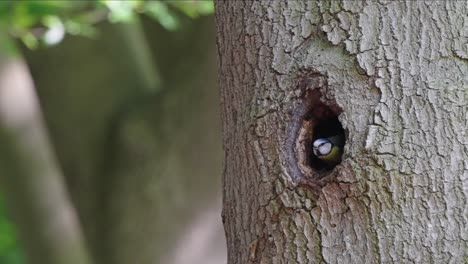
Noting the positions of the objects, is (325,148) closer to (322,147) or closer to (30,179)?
(322,147)

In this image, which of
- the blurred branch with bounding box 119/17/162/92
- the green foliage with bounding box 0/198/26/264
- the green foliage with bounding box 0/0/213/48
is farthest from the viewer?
the green foliage with bounding box 0/198/26/264

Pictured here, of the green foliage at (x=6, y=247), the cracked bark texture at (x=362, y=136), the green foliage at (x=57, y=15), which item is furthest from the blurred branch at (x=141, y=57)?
the cracked bark texture at (x=362, y=136)

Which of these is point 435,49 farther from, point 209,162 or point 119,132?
point 119,132

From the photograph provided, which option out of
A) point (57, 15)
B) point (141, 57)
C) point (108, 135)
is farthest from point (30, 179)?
point (141, 57)

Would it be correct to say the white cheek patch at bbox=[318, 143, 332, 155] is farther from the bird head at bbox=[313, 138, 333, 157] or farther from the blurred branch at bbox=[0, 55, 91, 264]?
the blurred branch at bbox=[0, 55, 91, 264]

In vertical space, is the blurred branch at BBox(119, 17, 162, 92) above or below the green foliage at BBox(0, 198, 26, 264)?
above

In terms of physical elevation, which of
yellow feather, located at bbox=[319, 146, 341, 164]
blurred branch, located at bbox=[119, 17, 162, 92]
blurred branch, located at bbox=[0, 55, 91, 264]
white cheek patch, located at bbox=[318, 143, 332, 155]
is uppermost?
blurred branch, located at bbox=[119, 17, 162, 92]

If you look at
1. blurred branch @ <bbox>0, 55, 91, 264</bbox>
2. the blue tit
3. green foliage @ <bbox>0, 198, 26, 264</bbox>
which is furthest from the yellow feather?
green foliage @ <bbox>0, 198, 26, 264</bbox>
